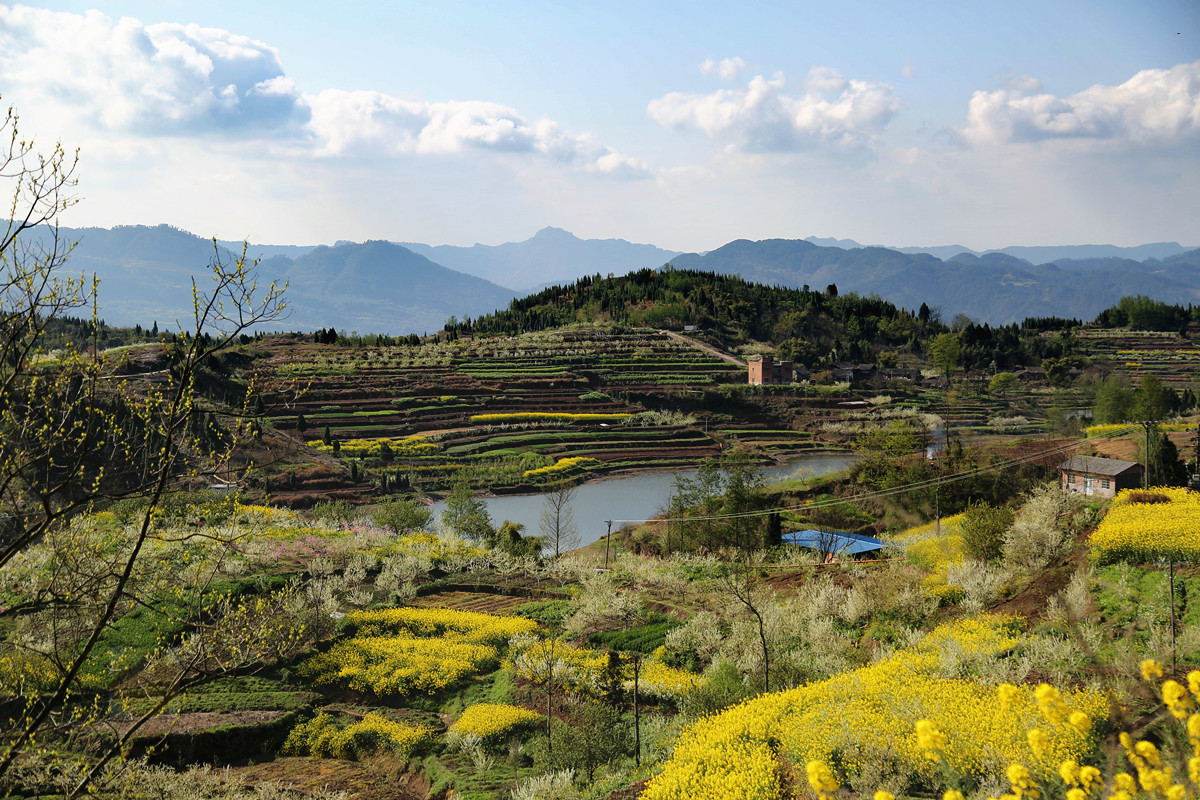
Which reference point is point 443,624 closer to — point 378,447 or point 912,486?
point 912,486

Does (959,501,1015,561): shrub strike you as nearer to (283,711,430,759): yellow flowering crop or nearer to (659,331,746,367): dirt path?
(283,711,430,759): yellow flowering crop

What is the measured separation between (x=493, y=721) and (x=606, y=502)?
38.5 metres

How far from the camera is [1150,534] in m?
15.9

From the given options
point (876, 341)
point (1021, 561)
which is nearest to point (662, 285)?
point (876, 341)

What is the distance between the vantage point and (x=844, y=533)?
32344mm

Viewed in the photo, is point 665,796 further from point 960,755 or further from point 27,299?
point 27,299

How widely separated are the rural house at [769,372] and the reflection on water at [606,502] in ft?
65.3

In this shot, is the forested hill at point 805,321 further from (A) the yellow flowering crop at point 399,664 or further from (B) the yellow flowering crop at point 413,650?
(A) the yellow flowering crop at point 399,664

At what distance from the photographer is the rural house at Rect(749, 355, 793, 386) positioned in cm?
8019

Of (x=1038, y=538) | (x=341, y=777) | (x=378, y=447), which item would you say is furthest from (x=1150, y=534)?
(x=378, y=447)

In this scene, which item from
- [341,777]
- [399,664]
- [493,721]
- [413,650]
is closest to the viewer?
[341,777]

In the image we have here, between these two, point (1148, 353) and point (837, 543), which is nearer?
point (837, 543)

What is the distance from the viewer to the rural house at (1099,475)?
1125 inches

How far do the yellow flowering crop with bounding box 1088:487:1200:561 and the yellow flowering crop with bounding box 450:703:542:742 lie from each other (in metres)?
13.6
